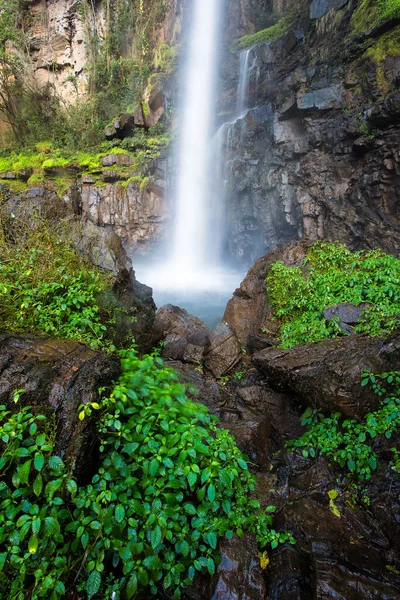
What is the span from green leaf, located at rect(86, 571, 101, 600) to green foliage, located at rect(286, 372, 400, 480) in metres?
2.44

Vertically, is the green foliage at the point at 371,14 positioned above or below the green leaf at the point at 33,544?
above

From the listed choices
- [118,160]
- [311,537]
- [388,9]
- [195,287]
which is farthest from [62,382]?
[118,160]

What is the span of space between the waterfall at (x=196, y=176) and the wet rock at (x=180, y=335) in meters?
10.6

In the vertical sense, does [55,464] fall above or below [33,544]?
above

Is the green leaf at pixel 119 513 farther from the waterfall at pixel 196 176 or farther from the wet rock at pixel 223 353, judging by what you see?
the waterfall at pixel 196 176

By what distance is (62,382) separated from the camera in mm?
2518

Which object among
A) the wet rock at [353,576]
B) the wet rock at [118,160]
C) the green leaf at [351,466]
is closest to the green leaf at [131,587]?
the wet rock at [353,576]

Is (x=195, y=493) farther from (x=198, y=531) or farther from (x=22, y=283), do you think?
(x=22, y=283)

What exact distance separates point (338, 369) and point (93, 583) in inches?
126

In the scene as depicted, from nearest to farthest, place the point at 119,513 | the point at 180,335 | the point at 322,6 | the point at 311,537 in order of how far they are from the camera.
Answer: the point at 119,513 → the point at 311,537 → the point at 180,335 → the point at 322,6

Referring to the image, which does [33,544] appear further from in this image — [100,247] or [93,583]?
[100,247]

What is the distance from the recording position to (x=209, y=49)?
71.2 ft

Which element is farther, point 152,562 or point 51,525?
point 152,562

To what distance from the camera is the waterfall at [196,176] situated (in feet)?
62.6
